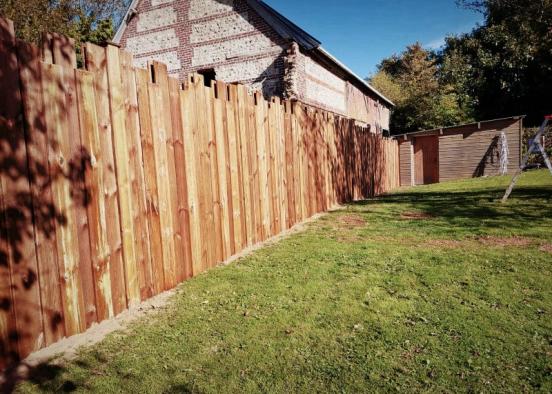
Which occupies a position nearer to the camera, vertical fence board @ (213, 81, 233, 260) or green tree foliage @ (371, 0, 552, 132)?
vertical fence board @ (213, 81, 233, 260)

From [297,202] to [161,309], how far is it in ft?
13.7

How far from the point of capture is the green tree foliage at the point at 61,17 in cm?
1792

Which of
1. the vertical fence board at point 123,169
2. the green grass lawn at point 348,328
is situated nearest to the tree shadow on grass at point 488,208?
the green grass lawn at point 348,328

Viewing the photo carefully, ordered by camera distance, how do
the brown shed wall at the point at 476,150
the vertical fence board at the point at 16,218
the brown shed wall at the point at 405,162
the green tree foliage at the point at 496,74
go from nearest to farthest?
1. the vertical fence board at the point at 16,218
2. the brown shed wall at the point at 476,150
3. the brown shed wall at the point at 405,162
4. the green tree foliage at the point at 496,74

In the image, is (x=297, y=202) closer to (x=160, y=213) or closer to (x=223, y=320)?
(x=160, y=213)

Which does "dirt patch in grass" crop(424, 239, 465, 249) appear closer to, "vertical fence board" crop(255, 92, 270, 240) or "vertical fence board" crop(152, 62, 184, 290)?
"vertical fence board" crop(255, 92, 270, 240)

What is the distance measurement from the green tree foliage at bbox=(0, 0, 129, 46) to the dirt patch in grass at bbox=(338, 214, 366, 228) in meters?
16.4

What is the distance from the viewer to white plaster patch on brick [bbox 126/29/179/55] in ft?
53.8

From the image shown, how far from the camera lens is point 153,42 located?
55.0 ft

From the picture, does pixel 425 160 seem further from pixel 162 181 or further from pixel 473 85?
pixel 162 181

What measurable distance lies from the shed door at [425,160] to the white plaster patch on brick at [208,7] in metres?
12.0

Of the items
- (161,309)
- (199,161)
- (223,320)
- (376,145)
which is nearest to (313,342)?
(223,320)

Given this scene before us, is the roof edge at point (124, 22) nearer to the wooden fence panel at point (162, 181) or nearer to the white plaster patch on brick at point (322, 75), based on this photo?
the white plaster patch on brick at point (322, 75)

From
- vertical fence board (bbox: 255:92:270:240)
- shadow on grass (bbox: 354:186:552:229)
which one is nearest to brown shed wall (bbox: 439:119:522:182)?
shadow on grass (bbox: 354:186:552:229)
